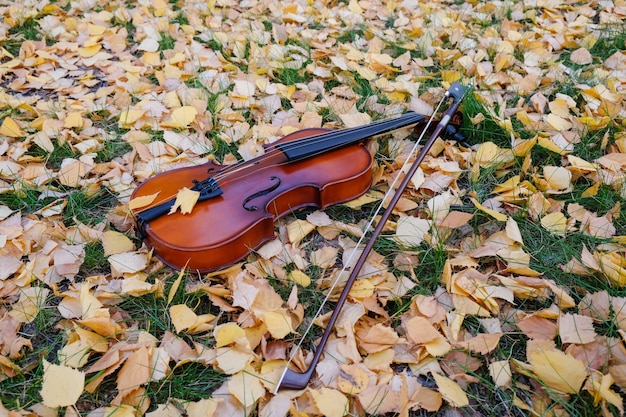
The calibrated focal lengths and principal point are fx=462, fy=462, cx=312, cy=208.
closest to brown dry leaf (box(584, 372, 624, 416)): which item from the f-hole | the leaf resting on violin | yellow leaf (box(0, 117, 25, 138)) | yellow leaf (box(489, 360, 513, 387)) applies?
yellow leaf (box(489, 360, 513, 387))

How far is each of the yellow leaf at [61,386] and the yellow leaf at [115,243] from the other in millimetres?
458

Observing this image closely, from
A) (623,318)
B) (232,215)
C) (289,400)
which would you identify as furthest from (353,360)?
(623,318)

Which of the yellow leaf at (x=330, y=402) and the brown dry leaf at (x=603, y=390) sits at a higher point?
the brown dry leaf at (x=603, y=390)

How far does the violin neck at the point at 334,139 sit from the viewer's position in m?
1.63

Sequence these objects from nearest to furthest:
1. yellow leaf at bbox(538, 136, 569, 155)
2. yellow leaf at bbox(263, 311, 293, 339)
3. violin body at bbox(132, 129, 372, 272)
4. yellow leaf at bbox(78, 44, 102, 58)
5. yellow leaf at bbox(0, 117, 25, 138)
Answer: yellow leaf at bbox(263, 311, 293, 339), violin body at bbox(132, 129, 372, 272), yellow leaf at bbox(538, 136, 569, 155), yellow leaf at bbox(0, 117, 25, 138), yellow leaf at bbox(78, 44, 102, 58)

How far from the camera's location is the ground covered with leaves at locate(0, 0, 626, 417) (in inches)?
46.6

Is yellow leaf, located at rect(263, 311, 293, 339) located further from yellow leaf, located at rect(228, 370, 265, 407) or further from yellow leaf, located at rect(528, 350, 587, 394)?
yellow leaf, located at rect(528, 350, 587, 394)

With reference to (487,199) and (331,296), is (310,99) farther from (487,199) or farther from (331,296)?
(331,296)

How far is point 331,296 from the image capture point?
4.66 ft

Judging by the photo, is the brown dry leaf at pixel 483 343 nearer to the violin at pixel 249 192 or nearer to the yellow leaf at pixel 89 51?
the violin at pixel 249 192

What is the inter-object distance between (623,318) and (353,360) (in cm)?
73

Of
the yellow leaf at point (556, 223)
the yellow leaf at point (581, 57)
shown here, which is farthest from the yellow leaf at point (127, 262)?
the yellow leaf at point (581, 57)

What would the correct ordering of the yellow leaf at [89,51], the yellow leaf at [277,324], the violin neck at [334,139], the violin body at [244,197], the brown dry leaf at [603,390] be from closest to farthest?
1. the brown dry leaf at [603,390]
2. the yellow leaf at [277,324]
3. the violin body at [244,197]
4. the violin neck at [334,139]
5. the yellow leaf at [89,51]

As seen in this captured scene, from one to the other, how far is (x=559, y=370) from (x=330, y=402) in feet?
1.83
